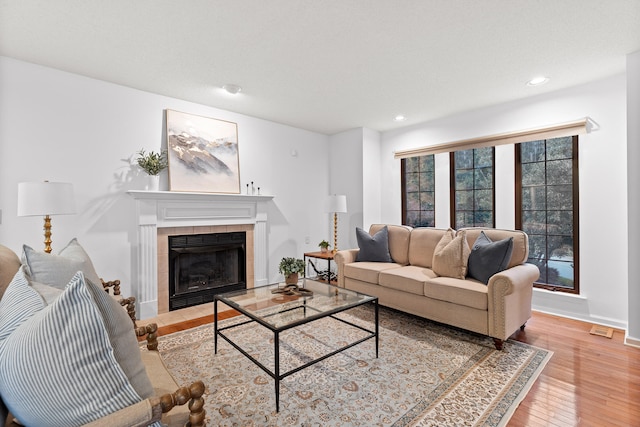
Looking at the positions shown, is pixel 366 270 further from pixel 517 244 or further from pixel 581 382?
pixel 581 382

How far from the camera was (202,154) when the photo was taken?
12.7 feet

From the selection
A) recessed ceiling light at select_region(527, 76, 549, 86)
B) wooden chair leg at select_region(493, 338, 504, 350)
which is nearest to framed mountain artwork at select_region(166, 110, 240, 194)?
wooden chair leg at select_region(493, 338, 504, 350)

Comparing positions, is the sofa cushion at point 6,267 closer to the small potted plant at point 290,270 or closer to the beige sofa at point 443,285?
the small potted plant at point 290,270

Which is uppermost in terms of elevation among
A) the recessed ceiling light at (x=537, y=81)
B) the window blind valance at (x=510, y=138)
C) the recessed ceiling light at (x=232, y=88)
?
the recessed ceiling light at (x=232, y=88)

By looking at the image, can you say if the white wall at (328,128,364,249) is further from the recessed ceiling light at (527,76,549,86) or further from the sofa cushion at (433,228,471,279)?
the recessed ceiling light at (527,76,549,86)

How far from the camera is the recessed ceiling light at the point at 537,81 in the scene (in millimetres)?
3145

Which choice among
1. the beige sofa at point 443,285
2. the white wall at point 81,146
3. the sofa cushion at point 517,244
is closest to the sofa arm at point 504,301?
the beige sofa at point 443,285

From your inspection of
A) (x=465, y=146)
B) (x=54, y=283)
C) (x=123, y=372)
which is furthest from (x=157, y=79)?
(x=465, y=146)

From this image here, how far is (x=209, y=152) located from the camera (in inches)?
156

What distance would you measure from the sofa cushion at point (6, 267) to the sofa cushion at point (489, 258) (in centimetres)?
325

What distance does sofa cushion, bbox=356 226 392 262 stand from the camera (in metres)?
3.87

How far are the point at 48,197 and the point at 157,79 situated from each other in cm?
154

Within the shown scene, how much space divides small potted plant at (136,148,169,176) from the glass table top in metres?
1.74

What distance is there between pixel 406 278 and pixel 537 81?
2.46 m
